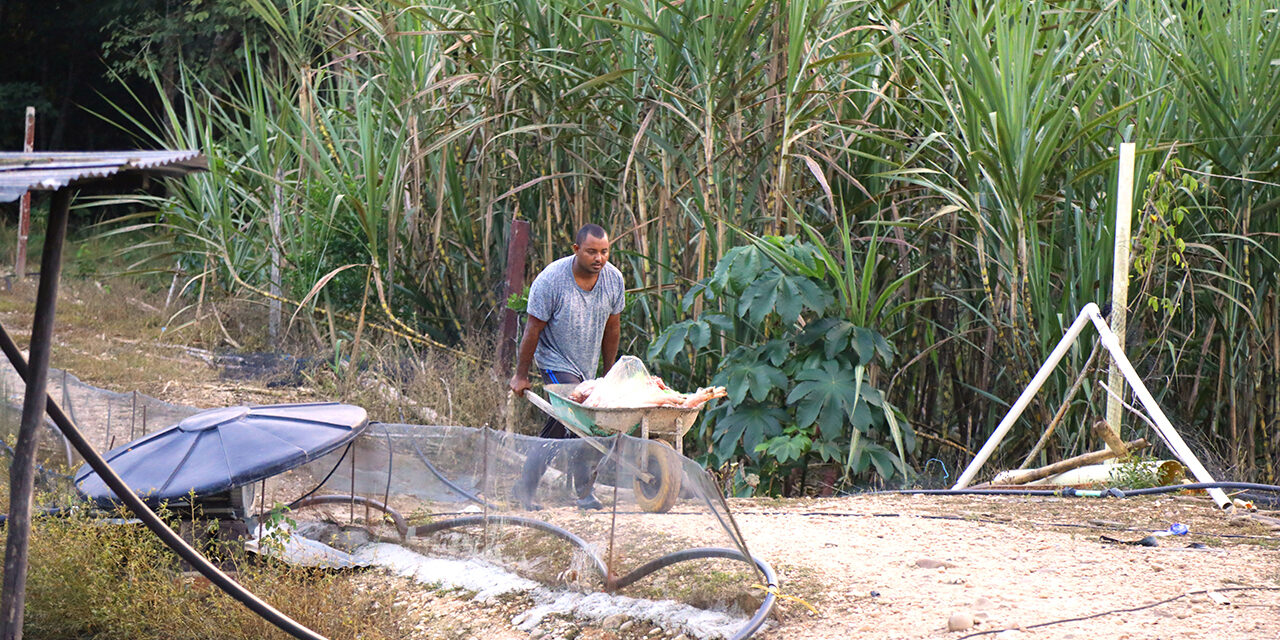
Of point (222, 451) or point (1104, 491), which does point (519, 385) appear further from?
point (1104, 491)

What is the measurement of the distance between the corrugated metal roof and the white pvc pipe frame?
3.59 m

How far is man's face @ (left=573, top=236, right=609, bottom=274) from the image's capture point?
16.3 ft

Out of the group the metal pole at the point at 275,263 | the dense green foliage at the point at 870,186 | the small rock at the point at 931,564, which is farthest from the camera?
the metal pole at the point at 275,263

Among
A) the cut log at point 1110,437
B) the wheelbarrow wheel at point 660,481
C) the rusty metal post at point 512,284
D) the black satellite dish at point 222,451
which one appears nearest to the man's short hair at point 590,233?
the rusty metal post at point 512,284

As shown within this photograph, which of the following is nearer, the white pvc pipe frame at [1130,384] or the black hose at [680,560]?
the black hose at [680,560]

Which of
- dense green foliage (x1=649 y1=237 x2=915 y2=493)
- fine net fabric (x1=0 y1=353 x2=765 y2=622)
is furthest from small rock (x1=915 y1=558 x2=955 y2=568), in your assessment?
dense green foliage (x1=649 y1=237 x2=915 y2=493)

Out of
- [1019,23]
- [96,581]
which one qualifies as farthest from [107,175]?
[1019,23]

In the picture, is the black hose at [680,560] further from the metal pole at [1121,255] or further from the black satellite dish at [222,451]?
the metal pole at [1121,255]

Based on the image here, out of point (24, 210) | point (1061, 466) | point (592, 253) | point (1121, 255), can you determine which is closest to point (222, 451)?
point (592, 253)

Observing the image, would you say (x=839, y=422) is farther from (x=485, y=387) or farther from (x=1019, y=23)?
(x=485, y=387)

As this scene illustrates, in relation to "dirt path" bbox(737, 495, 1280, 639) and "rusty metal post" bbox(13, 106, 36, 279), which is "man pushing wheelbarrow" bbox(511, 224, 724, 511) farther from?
"rusty metal post" bbox(13, 106, 36, 279)

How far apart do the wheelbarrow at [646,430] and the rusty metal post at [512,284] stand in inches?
42.0

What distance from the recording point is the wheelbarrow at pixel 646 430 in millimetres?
3549

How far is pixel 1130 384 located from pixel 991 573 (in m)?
1.31
